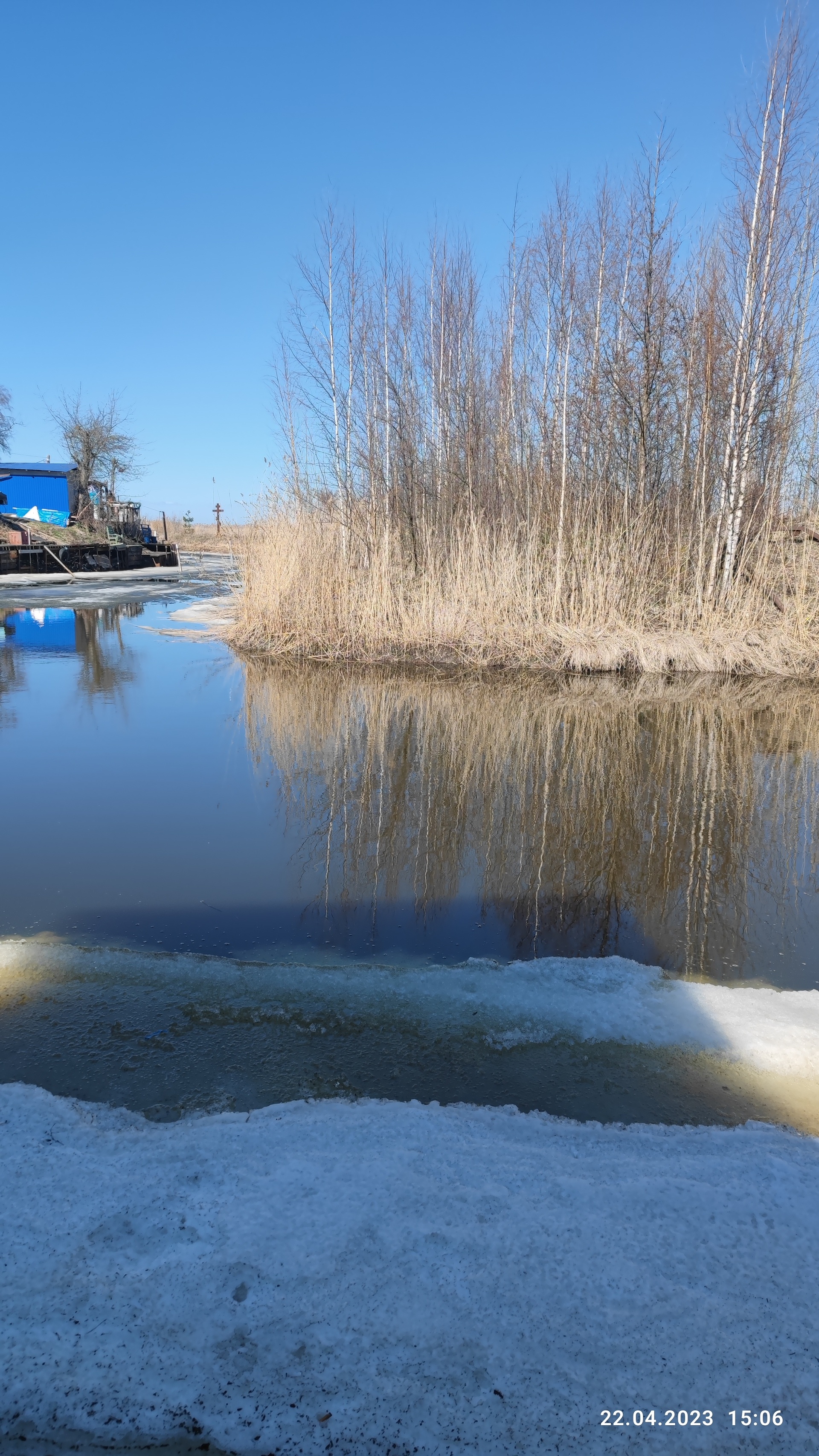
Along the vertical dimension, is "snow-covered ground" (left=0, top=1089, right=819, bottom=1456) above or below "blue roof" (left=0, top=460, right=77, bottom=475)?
below

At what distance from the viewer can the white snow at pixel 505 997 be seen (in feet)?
6.84

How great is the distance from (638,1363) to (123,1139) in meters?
1.02

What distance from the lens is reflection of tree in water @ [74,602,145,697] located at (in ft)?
23.3

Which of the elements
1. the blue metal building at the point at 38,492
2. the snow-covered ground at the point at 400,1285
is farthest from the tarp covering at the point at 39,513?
the snow-covered ground at the point at 400,1285

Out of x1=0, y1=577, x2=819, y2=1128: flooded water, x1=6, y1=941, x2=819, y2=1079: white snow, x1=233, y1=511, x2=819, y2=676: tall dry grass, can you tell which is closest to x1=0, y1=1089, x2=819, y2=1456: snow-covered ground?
x1=0, y1=577, x2=819, y2=1128: flooded water

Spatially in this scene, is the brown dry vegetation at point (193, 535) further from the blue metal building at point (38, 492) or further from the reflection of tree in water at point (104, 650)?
the reflection of tree in water at point (104, 650)

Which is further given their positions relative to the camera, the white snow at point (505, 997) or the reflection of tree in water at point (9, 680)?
the reflection of tree in water at point (9, 680)

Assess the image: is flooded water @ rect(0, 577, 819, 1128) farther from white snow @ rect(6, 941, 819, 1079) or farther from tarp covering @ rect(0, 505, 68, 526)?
tarp covering @ rect(0, 505, 68, 526)

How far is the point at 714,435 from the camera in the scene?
890 centimetres

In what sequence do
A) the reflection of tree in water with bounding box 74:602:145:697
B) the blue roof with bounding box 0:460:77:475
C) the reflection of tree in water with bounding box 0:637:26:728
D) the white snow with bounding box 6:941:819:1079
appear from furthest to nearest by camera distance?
1. the blue roof with bounding box 0:460:77:475
2. the reflection of tree in water with bounding box 74:602:145:697
3. the reflection of tree in water with bounding box 0:637:26:728
4. the white snow with bounding box 6:941:819:1079

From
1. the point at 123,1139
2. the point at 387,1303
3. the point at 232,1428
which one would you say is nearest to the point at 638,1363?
the point at 387,1303

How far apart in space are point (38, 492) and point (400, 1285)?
27808mm

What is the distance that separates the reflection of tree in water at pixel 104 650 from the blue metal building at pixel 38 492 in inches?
523

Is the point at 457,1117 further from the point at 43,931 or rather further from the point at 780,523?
the point at 780,523
